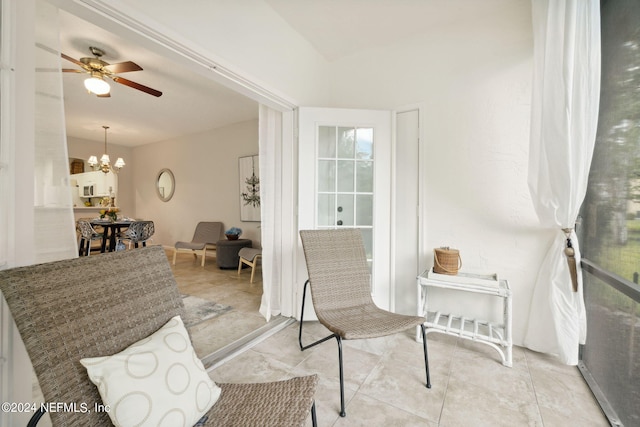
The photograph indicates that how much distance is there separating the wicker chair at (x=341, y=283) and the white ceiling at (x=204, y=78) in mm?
1849

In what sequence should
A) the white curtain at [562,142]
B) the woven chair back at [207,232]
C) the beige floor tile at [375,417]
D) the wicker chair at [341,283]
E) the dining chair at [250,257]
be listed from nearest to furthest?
1. the beige floor tile at [375,417]
2. the white curtain at [562,142]
3. the wicker chair at [341,283]
4. the dining chair at [250,257]
5. the woven chair back at [207,232]

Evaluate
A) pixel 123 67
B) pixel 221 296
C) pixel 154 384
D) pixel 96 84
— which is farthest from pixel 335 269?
pixel 96 84

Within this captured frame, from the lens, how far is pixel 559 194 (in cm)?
165

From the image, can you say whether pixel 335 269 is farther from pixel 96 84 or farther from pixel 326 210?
pixel 96 84

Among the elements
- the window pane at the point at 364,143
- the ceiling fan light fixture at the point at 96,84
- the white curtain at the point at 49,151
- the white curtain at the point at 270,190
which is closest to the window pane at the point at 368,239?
the window pane at the point at 364,143

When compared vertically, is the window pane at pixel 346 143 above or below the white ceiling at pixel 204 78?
below

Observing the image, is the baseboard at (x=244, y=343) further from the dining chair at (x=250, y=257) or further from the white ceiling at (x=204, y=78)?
the white ceiling at (x=204, y=78)

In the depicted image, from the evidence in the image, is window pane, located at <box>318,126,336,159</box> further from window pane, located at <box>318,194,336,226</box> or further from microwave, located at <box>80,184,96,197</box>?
microwave, located at <box>80,184,96,197</box>

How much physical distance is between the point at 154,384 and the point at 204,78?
333 cm

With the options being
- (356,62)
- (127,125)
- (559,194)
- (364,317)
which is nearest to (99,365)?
(364,317)

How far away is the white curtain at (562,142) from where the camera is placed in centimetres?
151

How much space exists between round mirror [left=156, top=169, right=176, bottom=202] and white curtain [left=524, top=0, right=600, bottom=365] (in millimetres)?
6379

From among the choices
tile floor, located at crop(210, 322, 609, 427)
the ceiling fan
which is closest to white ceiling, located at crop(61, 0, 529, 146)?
the ceiling fan

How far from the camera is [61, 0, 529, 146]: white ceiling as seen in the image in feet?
6.82
